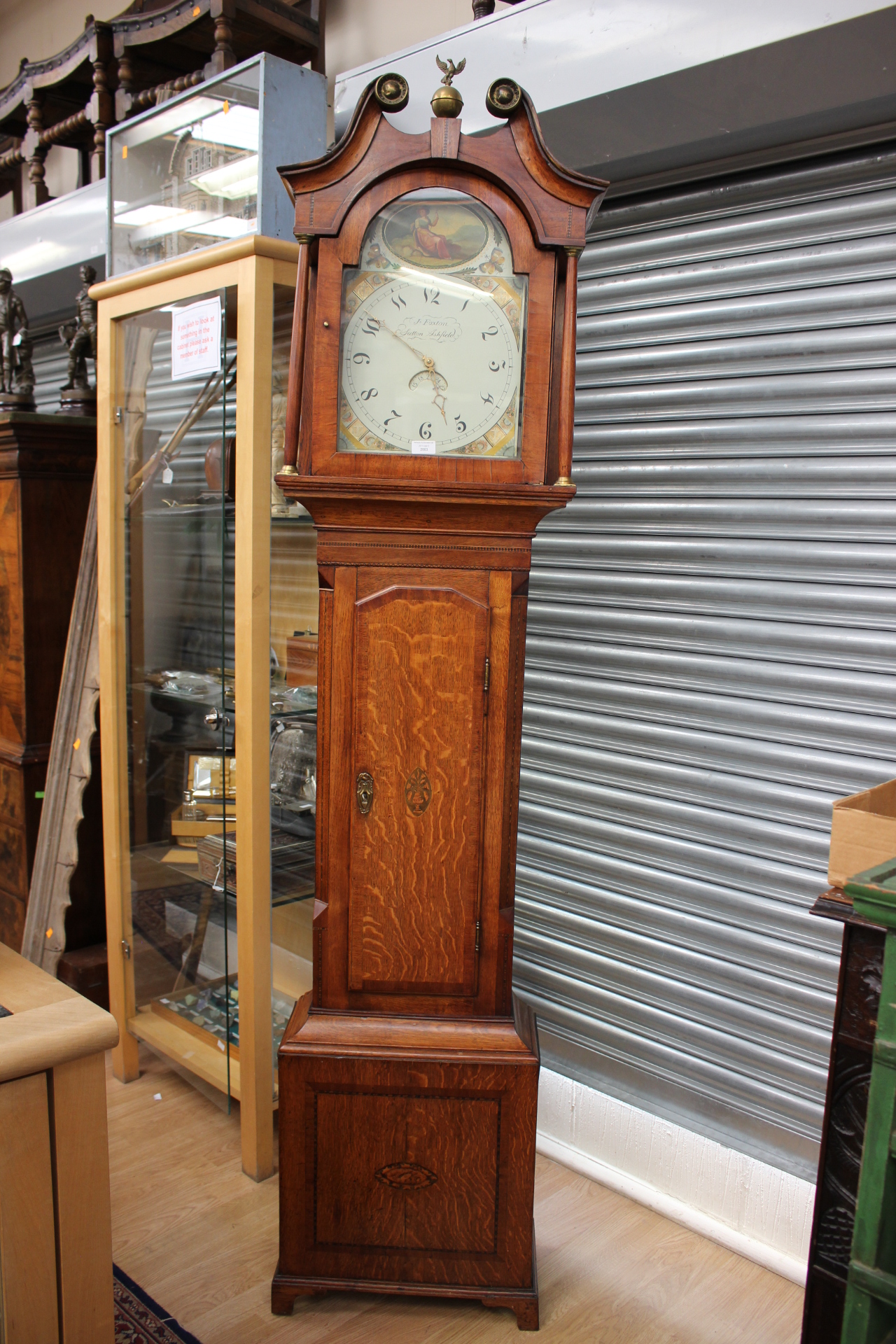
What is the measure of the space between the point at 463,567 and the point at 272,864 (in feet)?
3.14

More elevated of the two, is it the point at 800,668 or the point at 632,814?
the point at 800,668

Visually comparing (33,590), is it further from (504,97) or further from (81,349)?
(504,97)

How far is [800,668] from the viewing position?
2.03 m

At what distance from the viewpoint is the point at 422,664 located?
179 cm

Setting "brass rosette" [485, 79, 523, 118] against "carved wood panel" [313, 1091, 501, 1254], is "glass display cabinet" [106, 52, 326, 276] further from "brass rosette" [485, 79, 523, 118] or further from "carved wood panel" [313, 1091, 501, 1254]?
"carved wood panel" [313, 1091, 501, 1254]

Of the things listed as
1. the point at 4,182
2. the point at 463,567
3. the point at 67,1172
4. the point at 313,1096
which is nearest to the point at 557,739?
the point at 463,567

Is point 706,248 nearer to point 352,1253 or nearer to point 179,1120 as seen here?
point 352,1253

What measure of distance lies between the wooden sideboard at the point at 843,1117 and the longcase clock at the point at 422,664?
21.4 inches

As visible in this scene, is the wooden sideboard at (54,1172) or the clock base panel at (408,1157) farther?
the clock base panel at (408,1157)

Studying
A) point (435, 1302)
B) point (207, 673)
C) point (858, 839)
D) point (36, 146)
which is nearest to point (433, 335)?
point (858, 839)

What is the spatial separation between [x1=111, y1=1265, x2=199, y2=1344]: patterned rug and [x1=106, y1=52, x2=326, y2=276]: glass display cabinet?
7.44 ft

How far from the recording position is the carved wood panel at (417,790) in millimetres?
1779

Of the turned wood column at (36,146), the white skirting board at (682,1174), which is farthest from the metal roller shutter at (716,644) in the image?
the turned wood column at (36,146)

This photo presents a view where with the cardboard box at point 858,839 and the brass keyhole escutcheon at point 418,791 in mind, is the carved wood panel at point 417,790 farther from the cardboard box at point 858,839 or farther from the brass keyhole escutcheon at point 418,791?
the cardboard box at point 858,839
